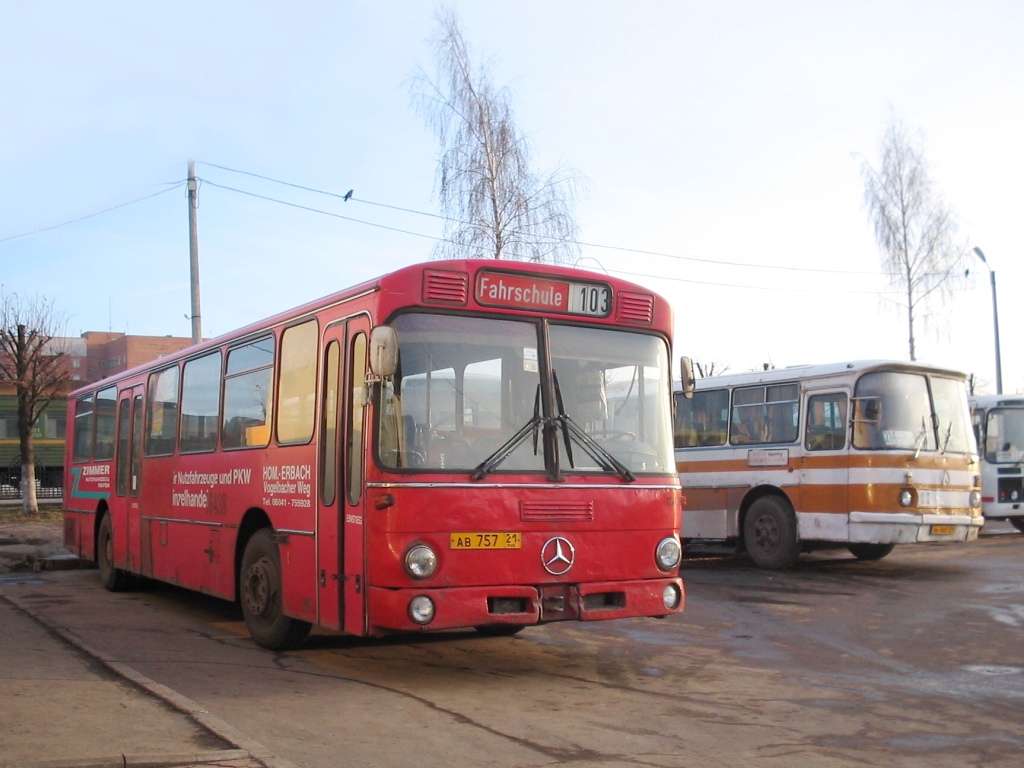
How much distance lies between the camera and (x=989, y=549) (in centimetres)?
1867

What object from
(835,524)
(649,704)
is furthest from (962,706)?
(835,524)

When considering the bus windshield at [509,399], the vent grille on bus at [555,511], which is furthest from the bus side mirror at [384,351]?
the vent grille on bus at [555,511]

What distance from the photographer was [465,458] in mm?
7562

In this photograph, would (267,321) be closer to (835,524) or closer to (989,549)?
(835,524)

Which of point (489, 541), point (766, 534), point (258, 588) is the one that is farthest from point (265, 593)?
point (766, 534)

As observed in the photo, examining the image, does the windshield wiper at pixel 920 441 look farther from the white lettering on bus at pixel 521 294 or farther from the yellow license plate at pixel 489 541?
the yellow license plate at pixel 489 541

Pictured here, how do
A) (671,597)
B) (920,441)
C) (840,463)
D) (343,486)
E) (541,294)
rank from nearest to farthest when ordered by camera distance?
(343,486) → (541,294) → (671,597) → (920,441) → (840,463)

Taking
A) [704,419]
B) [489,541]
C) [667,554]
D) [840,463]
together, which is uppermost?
[704,419]

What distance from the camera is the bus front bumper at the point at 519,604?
7.25 metres

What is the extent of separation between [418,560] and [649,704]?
1.84m

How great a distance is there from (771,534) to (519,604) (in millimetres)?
9343

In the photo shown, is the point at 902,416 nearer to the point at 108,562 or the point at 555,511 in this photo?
the point at 555,511

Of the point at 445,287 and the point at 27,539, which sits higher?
the point at 445,287

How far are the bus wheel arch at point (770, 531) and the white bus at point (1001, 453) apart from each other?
7108mm
